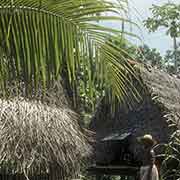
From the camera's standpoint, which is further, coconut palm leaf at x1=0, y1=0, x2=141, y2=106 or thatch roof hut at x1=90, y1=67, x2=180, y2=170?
thatch roof hut at x1=90, y1=67, x2=180, y2=170

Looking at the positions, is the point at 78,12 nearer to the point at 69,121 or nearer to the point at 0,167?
the point at 0,167

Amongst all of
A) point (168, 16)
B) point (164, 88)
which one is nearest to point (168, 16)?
point (168, 16)

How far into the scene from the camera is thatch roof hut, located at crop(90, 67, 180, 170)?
10609 millimetres

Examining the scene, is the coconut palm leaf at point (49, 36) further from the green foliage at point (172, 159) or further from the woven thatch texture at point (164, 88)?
the woven thatch texture at point (164, 88)

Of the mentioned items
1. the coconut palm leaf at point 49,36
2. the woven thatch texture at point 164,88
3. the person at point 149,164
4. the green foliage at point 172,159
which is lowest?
the green foliage at point 172,159

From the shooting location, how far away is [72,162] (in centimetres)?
936

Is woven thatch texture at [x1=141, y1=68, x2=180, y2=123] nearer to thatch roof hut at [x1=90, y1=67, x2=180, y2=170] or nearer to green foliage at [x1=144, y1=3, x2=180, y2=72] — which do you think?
thatch roof hut at [x1=90, y1=67, x2=180, y2=170]

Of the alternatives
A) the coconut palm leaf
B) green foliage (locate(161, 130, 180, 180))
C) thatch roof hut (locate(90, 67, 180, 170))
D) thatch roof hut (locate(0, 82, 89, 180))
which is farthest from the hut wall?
the coconut palm leaf

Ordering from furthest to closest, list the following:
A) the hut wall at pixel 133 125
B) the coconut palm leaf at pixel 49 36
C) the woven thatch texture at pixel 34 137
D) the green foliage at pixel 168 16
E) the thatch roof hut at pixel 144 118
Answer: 1. the green foliage at pixel 168 16
2. the hut wall at pixel 133 125
3. the thatch roof hut at pixel 144 118
4. the woven thatch texture at pixel 34 137
5. the coconut palm leaf at pixel 49 36

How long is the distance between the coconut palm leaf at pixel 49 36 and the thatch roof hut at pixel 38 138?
576 centimetres

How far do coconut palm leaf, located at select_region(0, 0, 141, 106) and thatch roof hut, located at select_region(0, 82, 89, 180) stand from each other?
5.76 m

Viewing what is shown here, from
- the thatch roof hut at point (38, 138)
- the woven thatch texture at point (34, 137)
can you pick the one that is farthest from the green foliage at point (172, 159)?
the woven thatch texture at point (34, 137)

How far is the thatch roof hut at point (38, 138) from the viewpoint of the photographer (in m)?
8.20

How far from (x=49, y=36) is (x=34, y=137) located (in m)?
6.48
